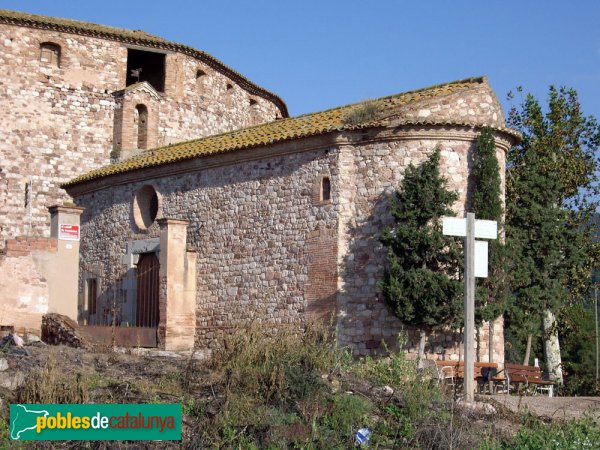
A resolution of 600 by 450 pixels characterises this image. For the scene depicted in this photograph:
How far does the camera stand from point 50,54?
33.0 meters

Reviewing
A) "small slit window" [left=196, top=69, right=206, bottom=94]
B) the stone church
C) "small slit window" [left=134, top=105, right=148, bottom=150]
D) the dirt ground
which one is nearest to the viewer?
the dirt ground

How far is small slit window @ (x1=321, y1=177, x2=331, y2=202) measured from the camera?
2178 centimetres

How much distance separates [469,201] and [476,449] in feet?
34.2

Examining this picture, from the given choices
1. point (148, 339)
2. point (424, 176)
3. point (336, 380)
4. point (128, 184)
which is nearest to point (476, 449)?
point (336, 380)

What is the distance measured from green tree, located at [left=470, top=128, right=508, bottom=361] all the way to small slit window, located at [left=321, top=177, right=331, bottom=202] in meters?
3.16

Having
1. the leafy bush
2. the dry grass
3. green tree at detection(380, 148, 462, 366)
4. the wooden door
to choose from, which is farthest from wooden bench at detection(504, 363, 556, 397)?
the dry grass

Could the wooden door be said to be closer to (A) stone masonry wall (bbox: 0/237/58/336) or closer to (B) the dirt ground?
(A) stone masonry wall (bbox: 0/237/58/336)

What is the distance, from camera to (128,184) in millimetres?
26938

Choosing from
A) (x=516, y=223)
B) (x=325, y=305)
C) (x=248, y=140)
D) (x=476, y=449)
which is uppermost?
(x=248, y=140)

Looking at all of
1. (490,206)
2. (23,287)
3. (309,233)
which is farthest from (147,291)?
(490,206)

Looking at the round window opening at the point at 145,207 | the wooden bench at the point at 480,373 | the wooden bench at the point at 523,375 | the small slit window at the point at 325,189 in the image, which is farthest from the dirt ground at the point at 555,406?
the round window opening at the point at 145,207

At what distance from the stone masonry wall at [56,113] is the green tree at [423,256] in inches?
593

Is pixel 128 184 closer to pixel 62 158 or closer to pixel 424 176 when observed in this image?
pixel 62 158

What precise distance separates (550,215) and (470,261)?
12.2 metres
